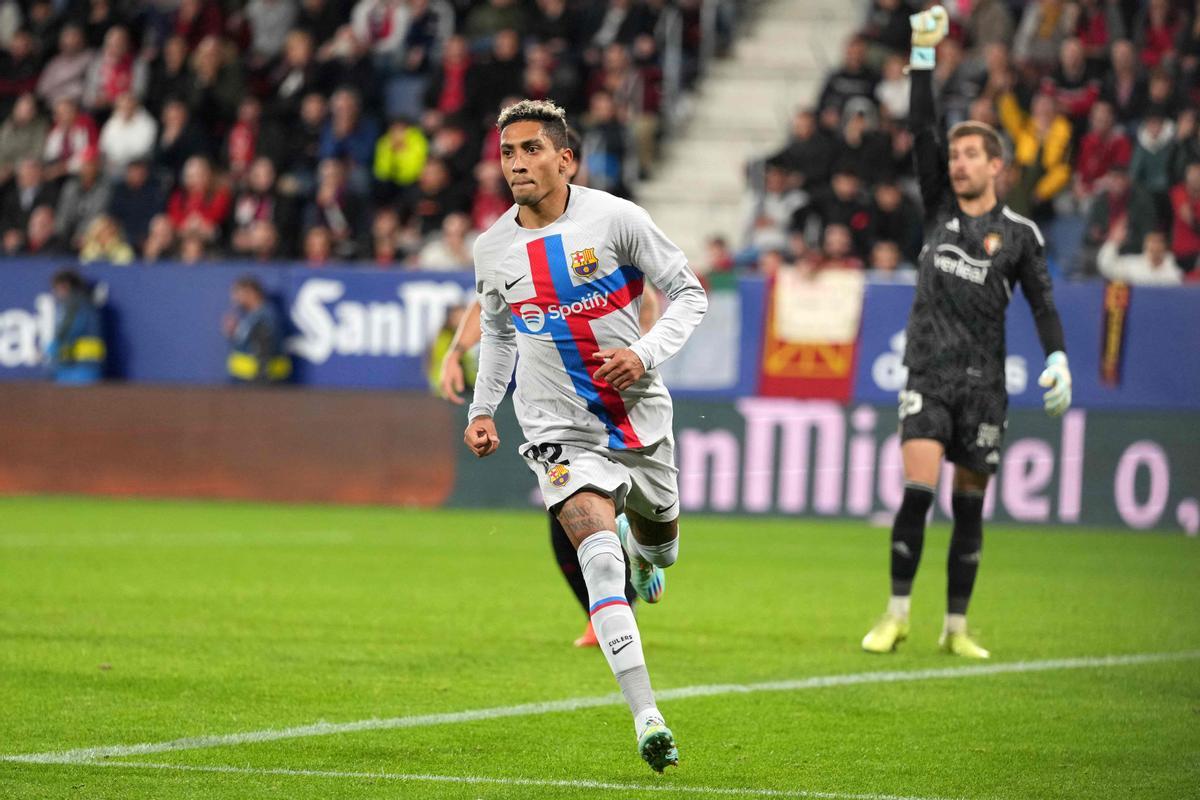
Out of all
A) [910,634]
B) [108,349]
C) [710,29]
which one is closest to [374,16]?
[710,29]

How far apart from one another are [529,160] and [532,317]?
0.52m

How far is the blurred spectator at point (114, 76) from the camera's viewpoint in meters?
22.7

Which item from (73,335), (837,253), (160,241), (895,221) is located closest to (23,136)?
(160,241)

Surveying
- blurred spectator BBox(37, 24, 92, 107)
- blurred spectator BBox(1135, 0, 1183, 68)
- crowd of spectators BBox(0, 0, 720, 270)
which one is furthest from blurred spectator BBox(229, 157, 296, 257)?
blurred spectator BBox(1135, 0, 1183, 68)

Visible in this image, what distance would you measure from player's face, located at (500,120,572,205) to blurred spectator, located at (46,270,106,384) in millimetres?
13290

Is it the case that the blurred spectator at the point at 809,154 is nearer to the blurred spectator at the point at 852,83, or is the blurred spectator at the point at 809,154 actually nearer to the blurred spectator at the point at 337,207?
the blurred spectator at the point at 852,83

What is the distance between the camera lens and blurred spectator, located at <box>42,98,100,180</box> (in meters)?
21.9

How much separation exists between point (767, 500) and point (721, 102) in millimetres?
7192

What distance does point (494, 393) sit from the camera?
676cm

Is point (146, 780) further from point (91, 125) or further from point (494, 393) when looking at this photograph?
point (91, 125)

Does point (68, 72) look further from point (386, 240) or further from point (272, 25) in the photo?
point (386, 240)

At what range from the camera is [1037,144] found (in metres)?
17.9

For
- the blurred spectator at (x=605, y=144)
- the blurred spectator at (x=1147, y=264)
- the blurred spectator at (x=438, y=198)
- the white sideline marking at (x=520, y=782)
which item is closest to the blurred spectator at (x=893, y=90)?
the blurred spectator at (x=605, y=144)

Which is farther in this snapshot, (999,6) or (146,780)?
(999,6)
